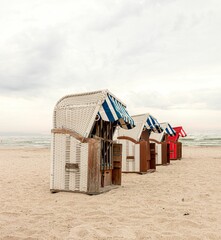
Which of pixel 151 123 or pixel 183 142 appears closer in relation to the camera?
pixel 151 123

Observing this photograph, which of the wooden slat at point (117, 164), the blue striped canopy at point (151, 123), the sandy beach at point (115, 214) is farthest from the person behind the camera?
the blue striped canopy at point (151, 123)

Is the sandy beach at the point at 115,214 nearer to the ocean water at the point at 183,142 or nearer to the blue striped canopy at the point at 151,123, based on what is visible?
the blue striped canopy at the point at 151,123

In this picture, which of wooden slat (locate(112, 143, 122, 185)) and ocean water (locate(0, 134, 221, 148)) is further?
ocean water (locate(0, 134, 221, 148))

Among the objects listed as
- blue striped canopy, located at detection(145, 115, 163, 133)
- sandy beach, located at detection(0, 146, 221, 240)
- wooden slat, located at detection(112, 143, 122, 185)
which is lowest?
sandy beach, located at detection(0, 146, 221, 240)

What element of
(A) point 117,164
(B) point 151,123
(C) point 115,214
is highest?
(B) point 151,123

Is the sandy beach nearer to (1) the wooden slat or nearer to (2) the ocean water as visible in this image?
(1) the wooden slat

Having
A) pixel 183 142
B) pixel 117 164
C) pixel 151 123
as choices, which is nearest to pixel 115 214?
pixel 117 164

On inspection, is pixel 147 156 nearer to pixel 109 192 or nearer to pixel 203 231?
pixel 109 192

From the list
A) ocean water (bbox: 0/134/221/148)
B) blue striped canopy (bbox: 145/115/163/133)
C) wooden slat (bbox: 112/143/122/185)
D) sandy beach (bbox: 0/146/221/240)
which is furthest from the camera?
ocean water (bbox: 0/134/221/148)

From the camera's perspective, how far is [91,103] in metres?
6.95

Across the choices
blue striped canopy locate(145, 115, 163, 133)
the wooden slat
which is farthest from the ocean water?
the wooden slat

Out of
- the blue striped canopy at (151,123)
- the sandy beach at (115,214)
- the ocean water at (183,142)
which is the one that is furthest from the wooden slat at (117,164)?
the ocean water at (183,142)

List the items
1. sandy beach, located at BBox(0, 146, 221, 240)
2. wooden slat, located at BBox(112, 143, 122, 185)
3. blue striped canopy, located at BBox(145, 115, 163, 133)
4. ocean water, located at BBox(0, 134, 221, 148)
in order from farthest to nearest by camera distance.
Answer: ocean water, located at BBox(0, 134, 221, 148) < blue striped canopy, located at BBox(145, 115, 163, 133) < wooden slat, located at BBox(112, 143, 122, 185) < sandy beach, located at BBox(0, 146, 221, 240)

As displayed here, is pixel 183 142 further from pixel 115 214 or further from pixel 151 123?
pixel 115 214
